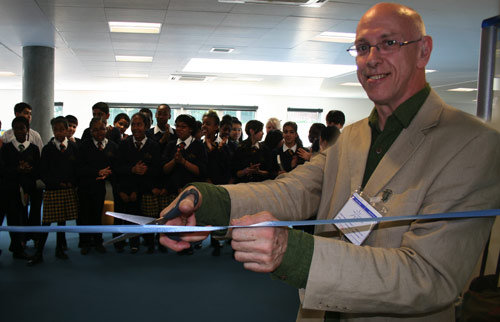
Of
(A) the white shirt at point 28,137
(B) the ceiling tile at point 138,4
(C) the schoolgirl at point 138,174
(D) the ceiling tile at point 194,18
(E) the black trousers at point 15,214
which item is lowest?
(E) the black trousers at point 15,214

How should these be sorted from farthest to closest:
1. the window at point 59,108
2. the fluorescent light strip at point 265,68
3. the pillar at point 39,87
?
the window at point 59,108 → the fluorescent light strip at point 265,68 → the pillar at point 39,87

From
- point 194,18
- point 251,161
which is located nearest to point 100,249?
point 251,161

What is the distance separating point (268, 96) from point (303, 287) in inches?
729

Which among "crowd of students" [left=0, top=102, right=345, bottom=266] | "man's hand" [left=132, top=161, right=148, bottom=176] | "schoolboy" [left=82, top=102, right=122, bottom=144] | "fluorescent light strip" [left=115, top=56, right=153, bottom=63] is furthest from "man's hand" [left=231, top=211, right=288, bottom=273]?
"fluorescent light strip" [left=115, top=56, right=153, bottom=63]

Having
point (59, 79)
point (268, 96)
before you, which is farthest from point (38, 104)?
point (268, 96)

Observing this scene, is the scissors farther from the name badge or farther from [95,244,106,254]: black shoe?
[95,244,106,254]: black shoe

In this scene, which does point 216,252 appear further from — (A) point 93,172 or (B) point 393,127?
(B) point 393,127

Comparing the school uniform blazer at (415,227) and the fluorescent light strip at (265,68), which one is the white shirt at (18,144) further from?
the fluorescent light strip at (265,68)

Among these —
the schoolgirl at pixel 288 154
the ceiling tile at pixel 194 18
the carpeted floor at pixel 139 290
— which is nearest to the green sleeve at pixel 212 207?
the carpeted floor at pixel 139 290

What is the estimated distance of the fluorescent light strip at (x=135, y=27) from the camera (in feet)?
24.6

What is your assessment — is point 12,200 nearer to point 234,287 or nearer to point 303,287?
point 234,287

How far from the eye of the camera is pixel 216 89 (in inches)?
698

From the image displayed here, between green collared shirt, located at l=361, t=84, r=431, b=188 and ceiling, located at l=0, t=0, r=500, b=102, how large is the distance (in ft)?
17.0

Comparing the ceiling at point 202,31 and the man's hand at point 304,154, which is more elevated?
the ceiling at point 202,31
